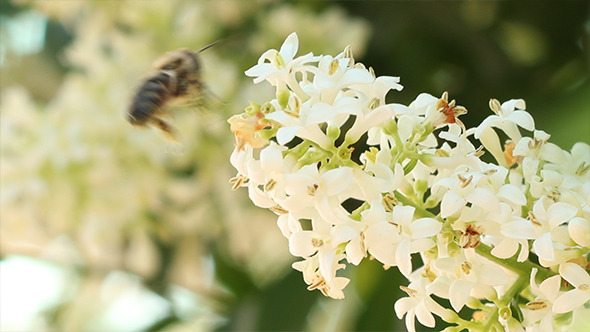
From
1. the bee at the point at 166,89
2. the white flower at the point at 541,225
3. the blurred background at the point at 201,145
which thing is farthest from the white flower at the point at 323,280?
the blurred background at the point at 201,145

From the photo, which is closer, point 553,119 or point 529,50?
point 553,119

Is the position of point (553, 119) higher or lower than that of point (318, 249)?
lower

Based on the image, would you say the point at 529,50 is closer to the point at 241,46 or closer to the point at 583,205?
the point at 241,46

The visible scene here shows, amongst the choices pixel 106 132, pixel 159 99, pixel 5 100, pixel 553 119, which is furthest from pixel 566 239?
pixel 5 100

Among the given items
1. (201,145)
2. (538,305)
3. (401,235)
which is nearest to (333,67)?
(401,235)

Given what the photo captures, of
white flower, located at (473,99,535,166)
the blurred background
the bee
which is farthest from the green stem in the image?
the blurred background

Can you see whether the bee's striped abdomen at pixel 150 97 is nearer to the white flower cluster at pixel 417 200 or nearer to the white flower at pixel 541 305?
the white flower cluster at pixel 417 200
